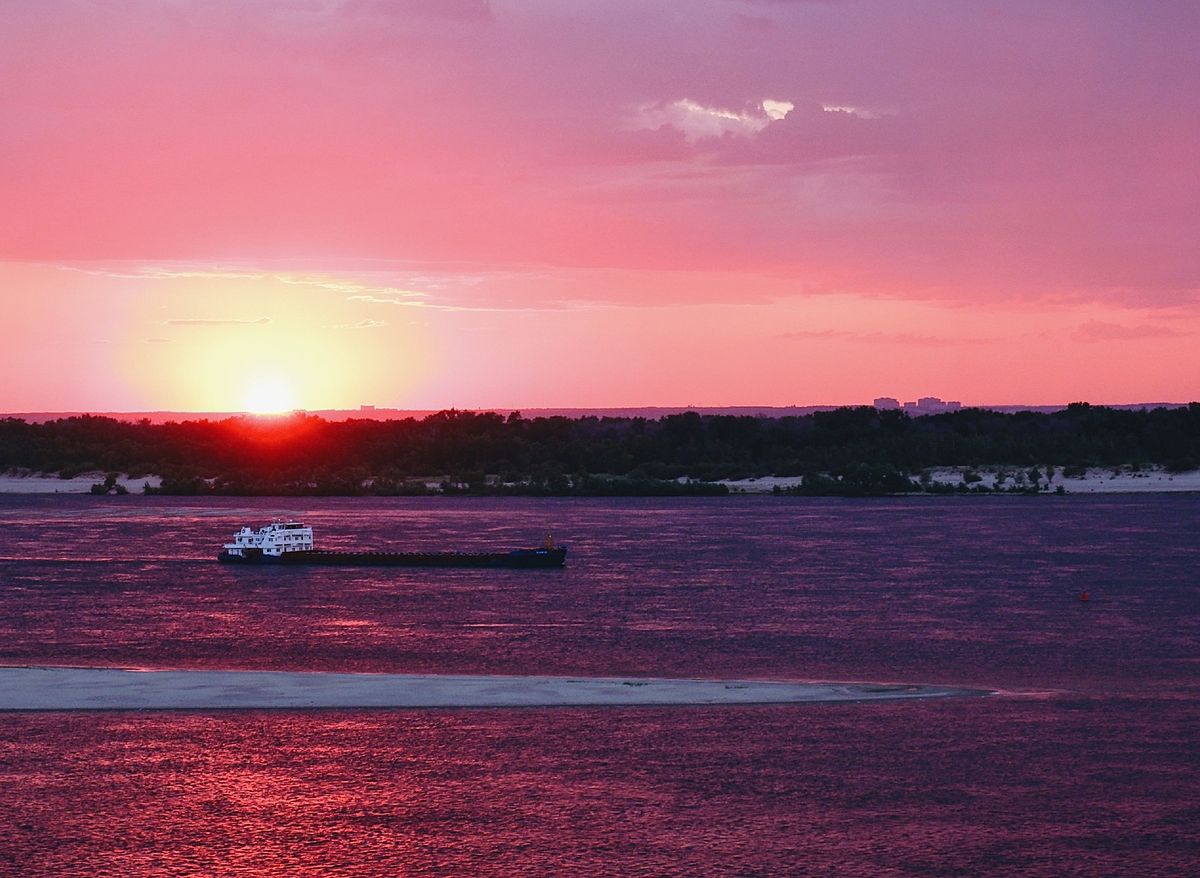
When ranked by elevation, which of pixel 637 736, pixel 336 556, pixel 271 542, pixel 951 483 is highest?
pixel 951 483

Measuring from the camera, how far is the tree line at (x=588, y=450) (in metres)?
118

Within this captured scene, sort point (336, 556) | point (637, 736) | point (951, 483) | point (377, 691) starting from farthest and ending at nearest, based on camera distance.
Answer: point (951, 483) < point (336, 556) < point (377, 691) < point (637, 736)

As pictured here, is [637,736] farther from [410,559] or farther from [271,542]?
[271,542]

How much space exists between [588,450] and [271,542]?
7952 cm

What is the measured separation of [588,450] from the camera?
135 metres

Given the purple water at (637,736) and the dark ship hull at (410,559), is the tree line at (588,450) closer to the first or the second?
the dark ship hull at (410,559)

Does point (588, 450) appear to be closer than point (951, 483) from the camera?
No

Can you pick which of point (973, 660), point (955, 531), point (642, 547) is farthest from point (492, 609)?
point (955, 531)

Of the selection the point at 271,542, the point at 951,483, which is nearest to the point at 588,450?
the point at 951,483

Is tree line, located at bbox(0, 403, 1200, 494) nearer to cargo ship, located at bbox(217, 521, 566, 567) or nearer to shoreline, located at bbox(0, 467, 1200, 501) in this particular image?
shoreline, located at bbox(0, 467, 1200, 501)

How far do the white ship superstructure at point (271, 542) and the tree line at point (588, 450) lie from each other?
53838 millimetres

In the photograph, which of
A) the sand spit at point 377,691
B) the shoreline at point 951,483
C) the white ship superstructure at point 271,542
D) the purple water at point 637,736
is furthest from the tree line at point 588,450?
the sand spit at point 377,691

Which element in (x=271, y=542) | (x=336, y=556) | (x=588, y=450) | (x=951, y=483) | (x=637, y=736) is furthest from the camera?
(x=588, y=450)

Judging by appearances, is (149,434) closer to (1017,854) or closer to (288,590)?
(288,590)
